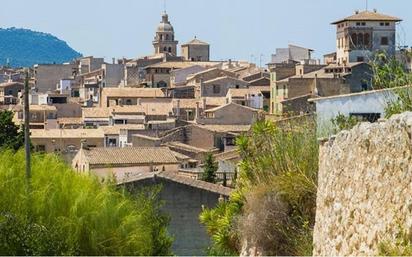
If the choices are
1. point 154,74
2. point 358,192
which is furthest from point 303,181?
point 154,74

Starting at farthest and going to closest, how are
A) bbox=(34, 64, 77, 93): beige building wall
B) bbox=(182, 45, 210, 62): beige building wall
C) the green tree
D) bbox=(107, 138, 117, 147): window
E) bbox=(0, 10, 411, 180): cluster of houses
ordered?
1. bbox=(182, 45, 210, 62): beige building wall
2. bbox=(34, 64, 77, 93): beige building wall
3. bbox=(107, 138, 117, 147): window
4. bbox=(0, 10, 411, 180): cluster of houses
5. the green tree

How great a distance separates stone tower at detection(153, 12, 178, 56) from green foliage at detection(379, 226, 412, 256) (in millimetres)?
144887

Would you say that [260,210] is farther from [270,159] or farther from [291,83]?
[291,83]

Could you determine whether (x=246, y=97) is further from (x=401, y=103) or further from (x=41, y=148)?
(x=401, y=103)

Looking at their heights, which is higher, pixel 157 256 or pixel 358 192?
pixel 358 192

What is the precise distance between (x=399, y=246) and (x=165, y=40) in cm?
14903

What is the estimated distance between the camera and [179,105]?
91.0m

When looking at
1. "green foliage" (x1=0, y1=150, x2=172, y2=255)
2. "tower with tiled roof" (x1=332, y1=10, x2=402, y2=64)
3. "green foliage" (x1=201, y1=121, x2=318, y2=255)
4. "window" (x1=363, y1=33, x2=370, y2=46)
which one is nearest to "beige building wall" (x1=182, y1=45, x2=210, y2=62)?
"tower with tiled roof" (x1=332, y1=10, x2=402, y2=64)

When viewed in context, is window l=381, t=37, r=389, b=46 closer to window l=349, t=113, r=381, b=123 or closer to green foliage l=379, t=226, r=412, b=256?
window l=349, t=113, r=381, b=123

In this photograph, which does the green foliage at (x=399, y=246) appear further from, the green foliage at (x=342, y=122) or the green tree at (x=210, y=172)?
the green tree at (x=210, y=172)

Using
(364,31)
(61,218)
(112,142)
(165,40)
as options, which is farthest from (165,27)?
(61,218)

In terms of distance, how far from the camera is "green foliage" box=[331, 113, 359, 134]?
548 inches

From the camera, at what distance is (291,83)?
287 ft

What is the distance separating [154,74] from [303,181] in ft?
341
